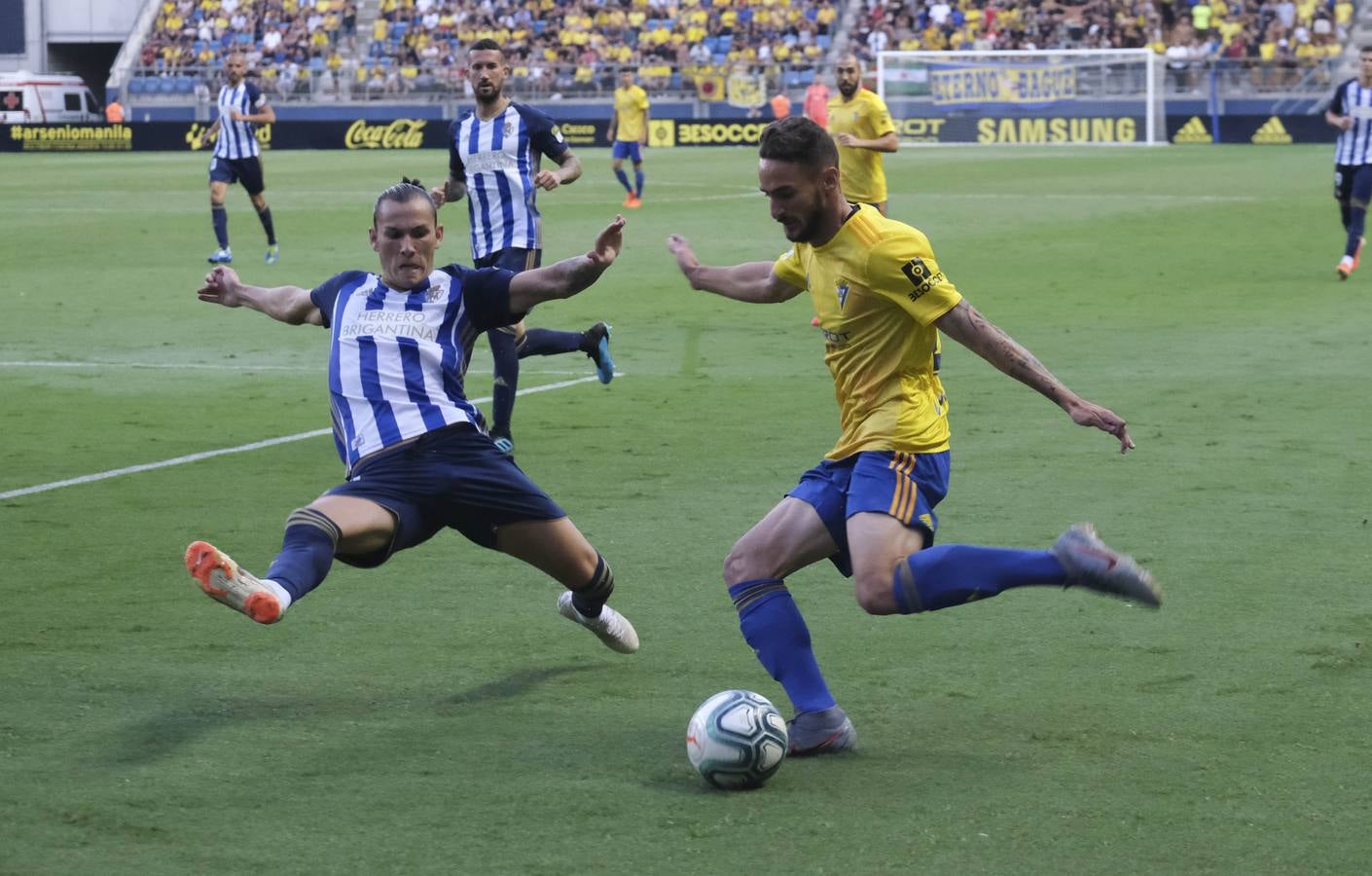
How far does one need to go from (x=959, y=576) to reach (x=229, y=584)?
200 cm

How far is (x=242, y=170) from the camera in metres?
22.3

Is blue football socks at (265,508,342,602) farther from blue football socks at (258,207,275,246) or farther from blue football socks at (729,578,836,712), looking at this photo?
blue football socks at (258,207,275,246)

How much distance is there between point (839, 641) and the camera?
6.55 metres

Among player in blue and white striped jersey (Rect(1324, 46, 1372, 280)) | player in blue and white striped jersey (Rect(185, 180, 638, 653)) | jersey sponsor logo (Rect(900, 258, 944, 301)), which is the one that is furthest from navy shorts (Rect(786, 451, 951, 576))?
player in blue and white striped jersey (Rect(1324, 46, 1372, 280))

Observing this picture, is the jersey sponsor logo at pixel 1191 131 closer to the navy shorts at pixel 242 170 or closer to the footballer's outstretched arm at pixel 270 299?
the navy shorts at pixel 242 170

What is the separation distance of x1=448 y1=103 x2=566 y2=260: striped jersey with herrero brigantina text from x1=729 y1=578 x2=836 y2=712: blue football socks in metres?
6.11

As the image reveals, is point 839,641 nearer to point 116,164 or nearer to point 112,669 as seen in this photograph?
point 112,669

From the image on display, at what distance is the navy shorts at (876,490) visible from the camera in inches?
213

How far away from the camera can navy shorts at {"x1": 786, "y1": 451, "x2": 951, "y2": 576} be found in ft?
17.8

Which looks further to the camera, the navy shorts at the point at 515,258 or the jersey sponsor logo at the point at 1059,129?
the jersey sponsor logo at the point at 1059,129

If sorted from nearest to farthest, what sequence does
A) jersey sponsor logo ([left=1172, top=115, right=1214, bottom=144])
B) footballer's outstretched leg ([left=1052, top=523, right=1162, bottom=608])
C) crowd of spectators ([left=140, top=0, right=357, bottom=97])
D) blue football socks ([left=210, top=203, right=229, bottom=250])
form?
footballer's outstretched leg ([left=1052, top=523, right=1162, bottom=608])
blue football socks ([left=210, top=203, right=229, bottom=250])
jersey sponsor logo ([left=1172, top=115, right=1214, bottom=144])
crowd of spectators ([left=140, top=0, right=357, bottom=97])

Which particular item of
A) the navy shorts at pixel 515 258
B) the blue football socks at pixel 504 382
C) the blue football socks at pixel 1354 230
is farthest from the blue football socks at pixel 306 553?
the blue football socks at pixel 1354 230

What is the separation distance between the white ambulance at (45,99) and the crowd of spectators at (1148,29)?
23.7 metres

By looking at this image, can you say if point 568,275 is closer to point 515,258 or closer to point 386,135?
point 515,258
